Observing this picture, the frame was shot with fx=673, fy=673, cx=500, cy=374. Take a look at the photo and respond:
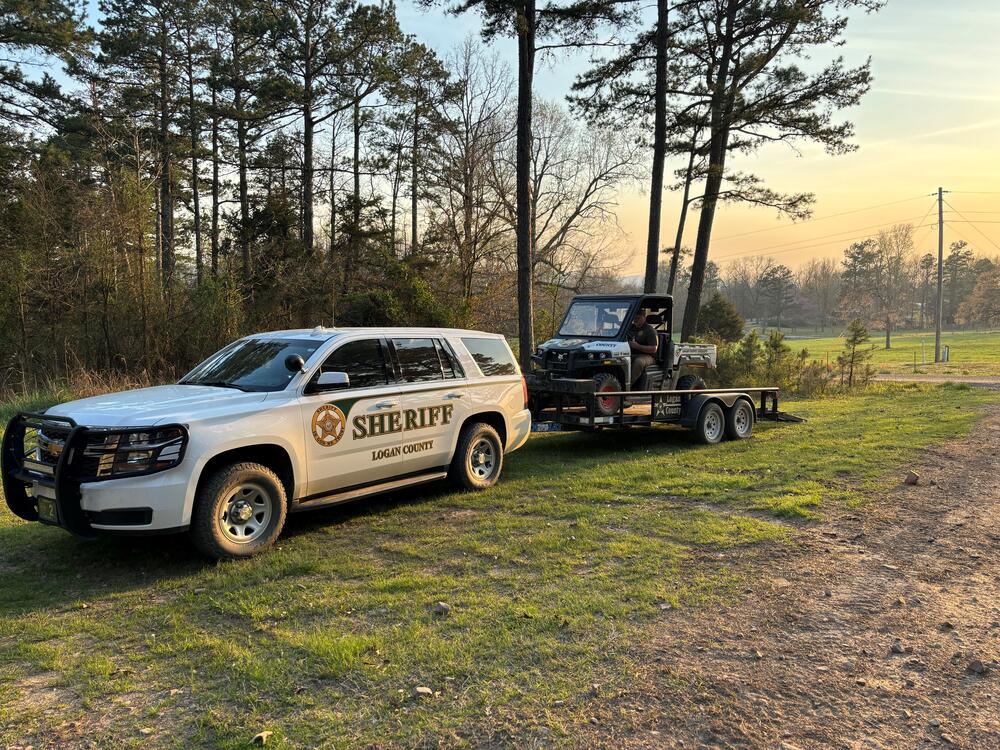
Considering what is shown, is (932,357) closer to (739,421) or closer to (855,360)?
(855,360)

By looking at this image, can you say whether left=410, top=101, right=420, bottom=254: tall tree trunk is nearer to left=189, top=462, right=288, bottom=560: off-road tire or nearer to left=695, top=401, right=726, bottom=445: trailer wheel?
left=695, top=401, right=726, bottom=445: trailer wheel

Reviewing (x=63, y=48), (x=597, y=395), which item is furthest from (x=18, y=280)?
(x=597, y=395)

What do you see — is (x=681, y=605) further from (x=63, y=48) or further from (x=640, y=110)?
(x=63, y=48)

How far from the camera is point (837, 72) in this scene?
1852cm

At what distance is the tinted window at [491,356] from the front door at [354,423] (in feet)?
4.71

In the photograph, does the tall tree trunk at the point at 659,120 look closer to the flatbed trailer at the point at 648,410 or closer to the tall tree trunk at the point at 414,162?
the flatbed trailer at the point at 648,410

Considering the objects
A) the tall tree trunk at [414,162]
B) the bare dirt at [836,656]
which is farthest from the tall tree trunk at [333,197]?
the bare dirt at [836,656]

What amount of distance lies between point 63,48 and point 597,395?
19637 mm

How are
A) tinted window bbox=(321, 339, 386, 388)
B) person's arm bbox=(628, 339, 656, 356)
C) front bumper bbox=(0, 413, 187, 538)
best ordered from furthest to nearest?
person's arm bbox=(628, 339, 656, 356)
tinted window bbox=(321, 339, 386, 388)
front bumper bbox=(0, 413, 187, 538)

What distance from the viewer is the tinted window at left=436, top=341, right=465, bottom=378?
7.50m

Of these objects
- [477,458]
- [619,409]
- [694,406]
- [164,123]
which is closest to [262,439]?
[477,458]

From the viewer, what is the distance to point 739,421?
38.0 ft

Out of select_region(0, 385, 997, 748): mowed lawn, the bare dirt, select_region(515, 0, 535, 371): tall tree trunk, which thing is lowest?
the bare dirt

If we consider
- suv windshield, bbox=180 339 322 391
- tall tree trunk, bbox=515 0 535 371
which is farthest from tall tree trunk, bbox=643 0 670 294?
suv windshield, bbox=180 339 322 391
